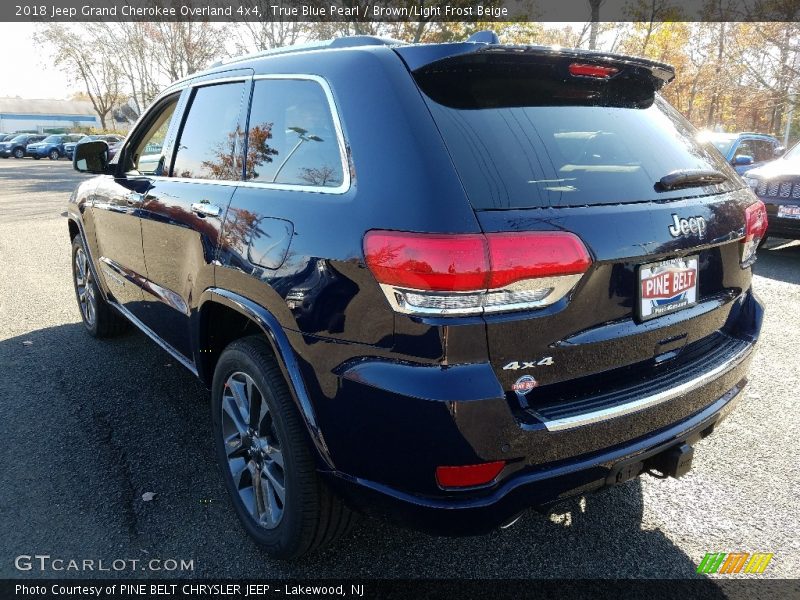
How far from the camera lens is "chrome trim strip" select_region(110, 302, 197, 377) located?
10.1 feet

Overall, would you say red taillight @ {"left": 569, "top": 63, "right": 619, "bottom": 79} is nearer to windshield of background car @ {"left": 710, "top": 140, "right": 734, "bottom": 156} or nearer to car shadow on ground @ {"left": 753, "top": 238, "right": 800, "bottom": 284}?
car shadow on ground @ {"left": 753, "top": 238, "right": 800, "bottom": 284}

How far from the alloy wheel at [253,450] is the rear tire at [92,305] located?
2.37 meters

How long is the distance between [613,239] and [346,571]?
1.60 metres

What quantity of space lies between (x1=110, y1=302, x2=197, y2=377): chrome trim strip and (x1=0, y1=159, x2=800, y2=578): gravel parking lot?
0.44 meters

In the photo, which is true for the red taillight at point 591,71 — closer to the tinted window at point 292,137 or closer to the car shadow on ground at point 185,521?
the tinted window at point 292,137

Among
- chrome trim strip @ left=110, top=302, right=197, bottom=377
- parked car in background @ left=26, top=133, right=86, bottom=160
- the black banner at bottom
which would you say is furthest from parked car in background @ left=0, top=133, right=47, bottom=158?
the black banner at bottom

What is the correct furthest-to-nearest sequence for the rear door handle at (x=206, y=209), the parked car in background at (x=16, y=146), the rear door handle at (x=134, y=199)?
the parked car in background at (x=16, y=146)
the rear door handle at (x=134, y=199)
the rear door handle at (x=206, y=209)

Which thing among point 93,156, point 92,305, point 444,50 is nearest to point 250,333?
point 444,50

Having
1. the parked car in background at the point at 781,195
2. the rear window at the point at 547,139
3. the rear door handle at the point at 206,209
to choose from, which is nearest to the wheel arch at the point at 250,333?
the rear door handle at the point at 206,209

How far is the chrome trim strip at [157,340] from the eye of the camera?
3.08m

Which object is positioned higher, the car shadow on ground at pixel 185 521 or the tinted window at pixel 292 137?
the tinted window at pixel 292 137

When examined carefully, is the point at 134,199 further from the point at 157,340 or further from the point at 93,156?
the point at 93,156

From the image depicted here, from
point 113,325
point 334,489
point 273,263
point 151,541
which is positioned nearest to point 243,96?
point 273,263

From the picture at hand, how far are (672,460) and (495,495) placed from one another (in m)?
0.73
